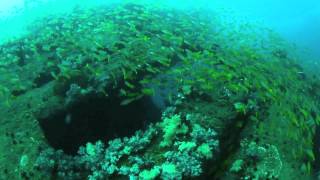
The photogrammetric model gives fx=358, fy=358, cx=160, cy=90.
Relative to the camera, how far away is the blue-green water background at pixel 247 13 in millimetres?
30781

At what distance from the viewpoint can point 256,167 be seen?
24.2ft

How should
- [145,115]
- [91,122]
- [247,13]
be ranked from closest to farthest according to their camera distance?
1. [91,122]
2. [145,115]
3. [247,13]

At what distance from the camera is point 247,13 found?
6294cm

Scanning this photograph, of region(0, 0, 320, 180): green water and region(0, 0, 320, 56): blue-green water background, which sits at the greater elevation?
region(0, 0, 320, 180): green water

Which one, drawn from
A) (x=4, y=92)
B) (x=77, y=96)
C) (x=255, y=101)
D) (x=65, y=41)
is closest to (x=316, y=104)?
(x=255, y=101)

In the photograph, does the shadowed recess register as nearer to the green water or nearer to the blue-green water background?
the green water

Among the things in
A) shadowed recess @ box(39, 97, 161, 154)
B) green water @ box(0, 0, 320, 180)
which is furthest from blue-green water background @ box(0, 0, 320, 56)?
shadowed recess @ box(39, 97, 161, 154)

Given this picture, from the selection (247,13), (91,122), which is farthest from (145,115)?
(247,13)

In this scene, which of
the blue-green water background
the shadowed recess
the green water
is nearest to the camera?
the green water

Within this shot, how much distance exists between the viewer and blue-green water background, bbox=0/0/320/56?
30781 mm

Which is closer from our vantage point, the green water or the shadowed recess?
the green water

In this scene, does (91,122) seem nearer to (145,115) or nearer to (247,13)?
(145,115)

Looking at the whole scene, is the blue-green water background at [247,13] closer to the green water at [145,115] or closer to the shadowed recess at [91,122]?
the green water at [145,115]

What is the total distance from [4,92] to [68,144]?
2.40 metres
